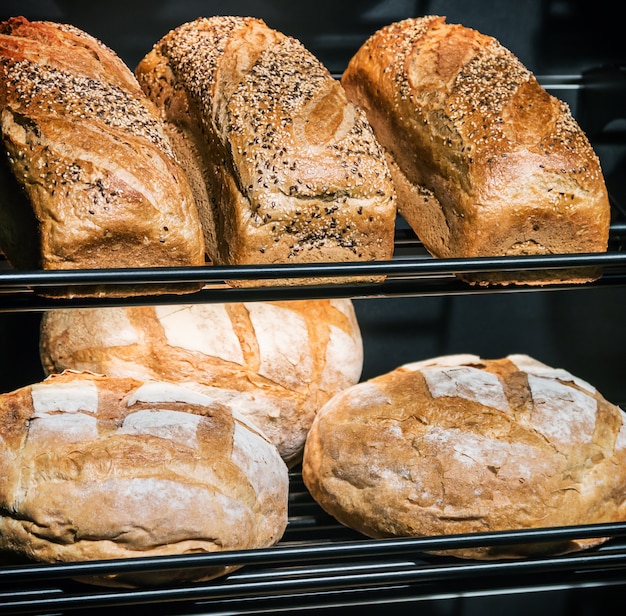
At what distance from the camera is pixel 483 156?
3.77 feet

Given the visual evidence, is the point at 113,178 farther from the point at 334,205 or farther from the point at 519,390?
the point at 519,390

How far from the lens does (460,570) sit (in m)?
1.12

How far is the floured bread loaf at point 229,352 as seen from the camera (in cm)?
137

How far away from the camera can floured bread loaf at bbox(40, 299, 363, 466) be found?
137cm

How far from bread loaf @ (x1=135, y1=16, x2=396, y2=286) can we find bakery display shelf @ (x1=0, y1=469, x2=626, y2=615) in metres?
0.35

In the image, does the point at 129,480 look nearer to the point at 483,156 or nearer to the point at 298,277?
the point at 298,277

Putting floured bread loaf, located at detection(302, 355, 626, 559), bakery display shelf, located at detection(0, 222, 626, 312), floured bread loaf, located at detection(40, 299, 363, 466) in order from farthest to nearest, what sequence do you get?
floured bread loaf, located at detection(40, 299, 363, 466)
floured bread loaf, located at detection(302, 355, 626, 559)
bakery display shelf, located at detection(0, 222, 626, 312)

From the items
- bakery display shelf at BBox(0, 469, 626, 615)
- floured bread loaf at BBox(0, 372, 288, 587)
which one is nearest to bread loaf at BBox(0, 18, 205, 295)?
floured bread loaf at BBox(0, 372, 288, 587)

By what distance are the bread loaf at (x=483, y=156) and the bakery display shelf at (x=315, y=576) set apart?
1.23ft

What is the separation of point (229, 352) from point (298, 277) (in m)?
0.46

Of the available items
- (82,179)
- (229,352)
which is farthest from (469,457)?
(82,179)

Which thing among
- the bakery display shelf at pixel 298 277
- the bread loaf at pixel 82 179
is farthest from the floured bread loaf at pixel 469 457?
the bread loaf at pixel 82 179

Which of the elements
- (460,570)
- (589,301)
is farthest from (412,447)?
(589,301)

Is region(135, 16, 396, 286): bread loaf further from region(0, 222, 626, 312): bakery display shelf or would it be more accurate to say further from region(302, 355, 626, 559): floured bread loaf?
region(302, 355, 626, 559): floured bread loaf
